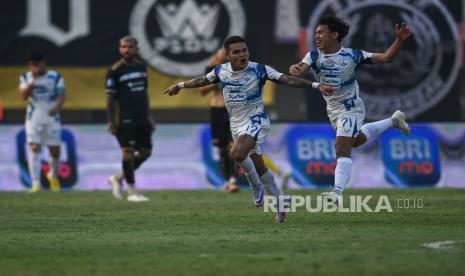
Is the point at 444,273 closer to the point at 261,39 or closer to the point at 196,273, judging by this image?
the point at 196,273

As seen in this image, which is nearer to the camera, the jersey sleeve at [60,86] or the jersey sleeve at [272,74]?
the jersey sleeve at [272,74]

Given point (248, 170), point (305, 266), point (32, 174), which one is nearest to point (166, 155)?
point (32, 174)

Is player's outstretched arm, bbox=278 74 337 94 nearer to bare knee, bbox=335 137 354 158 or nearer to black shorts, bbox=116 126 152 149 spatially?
bare knee, bbox=335 137 354 158

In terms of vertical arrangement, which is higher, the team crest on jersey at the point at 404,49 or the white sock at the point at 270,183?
the team crest on jersey at the point at 404,49

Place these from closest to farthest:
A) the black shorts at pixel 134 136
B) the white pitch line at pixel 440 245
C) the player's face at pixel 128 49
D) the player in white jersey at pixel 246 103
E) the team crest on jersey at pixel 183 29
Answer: the white pitch line at pixel 440 245 → the player in white jersey at pixel 246 103 → the player's face at pixel 128 49 → the black shorts at pixel 134 136 → the team crest on jersey at pixel 183 29

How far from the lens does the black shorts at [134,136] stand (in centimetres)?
1694

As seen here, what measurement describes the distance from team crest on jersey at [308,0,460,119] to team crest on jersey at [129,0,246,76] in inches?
62.6

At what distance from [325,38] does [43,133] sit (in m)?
8.25

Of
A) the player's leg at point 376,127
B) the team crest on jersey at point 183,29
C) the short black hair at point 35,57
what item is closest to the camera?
the player's leg at point 376,127

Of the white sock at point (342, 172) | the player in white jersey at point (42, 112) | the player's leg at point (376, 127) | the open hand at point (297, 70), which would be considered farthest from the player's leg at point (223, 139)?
the open hand at point (297, 70)

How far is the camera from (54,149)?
19641 mm

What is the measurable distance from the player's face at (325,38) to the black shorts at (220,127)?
580 cm

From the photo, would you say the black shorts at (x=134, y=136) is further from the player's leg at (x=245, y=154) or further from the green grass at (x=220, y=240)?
the player's leg at (x=245, y=154)

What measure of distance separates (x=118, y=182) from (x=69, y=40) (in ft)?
13.3
